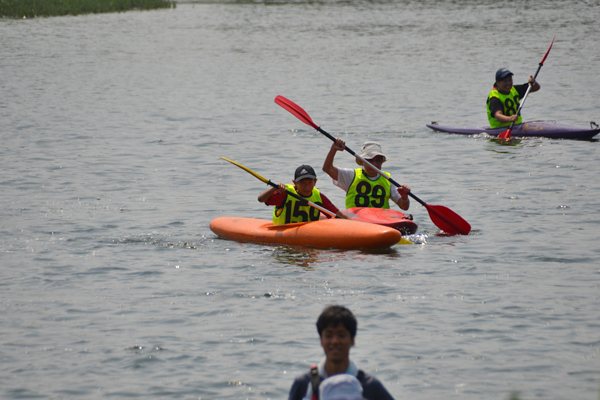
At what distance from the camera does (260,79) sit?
22484mm

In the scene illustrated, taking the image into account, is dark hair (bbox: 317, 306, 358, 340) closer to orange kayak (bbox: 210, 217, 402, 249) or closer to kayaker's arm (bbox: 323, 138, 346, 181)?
orange kayak (bbox: 210, 217, 402, 249)

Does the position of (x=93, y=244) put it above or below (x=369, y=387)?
below

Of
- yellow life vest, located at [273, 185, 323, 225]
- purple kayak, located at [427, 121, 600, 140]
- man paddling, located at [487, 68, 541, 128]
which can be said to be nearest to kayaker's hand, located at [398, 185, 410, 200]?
yellow life vest, located at [273, 185, 323, 225]

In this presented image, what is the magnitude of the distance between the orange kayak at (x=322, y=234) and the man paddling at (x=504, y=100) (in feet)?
19.3

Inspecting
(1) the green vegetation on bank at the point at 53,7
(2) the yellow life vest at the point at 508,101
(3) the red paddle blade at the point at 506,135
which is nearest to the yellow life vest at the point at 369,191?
(2) the yellow life vest at the point at 508,101

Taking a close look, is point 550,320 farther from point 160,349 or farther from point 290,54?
point 290,54

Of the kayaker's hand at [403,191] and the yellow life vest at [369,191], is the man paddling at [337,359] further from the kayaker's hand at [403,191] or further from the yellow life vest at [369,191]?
the yellow life vest at [369,191]

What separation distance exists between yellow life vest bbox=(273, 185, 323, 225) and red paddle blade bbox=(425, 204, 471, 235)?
1151 millimetres

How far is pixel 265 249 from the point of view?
7621mm

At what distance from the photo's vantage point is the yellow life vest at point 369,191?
26.5 ft

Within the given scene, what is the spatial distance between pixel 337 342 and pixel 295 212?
4730mm

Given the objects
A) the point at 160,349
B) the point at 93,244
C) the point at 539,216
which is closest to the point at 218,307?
the point at 160,349

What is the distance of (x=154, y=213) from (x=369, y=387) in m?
6.49

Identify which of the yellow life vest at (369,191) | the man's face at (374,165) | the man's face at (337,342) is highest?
the man's face at (337,342)
